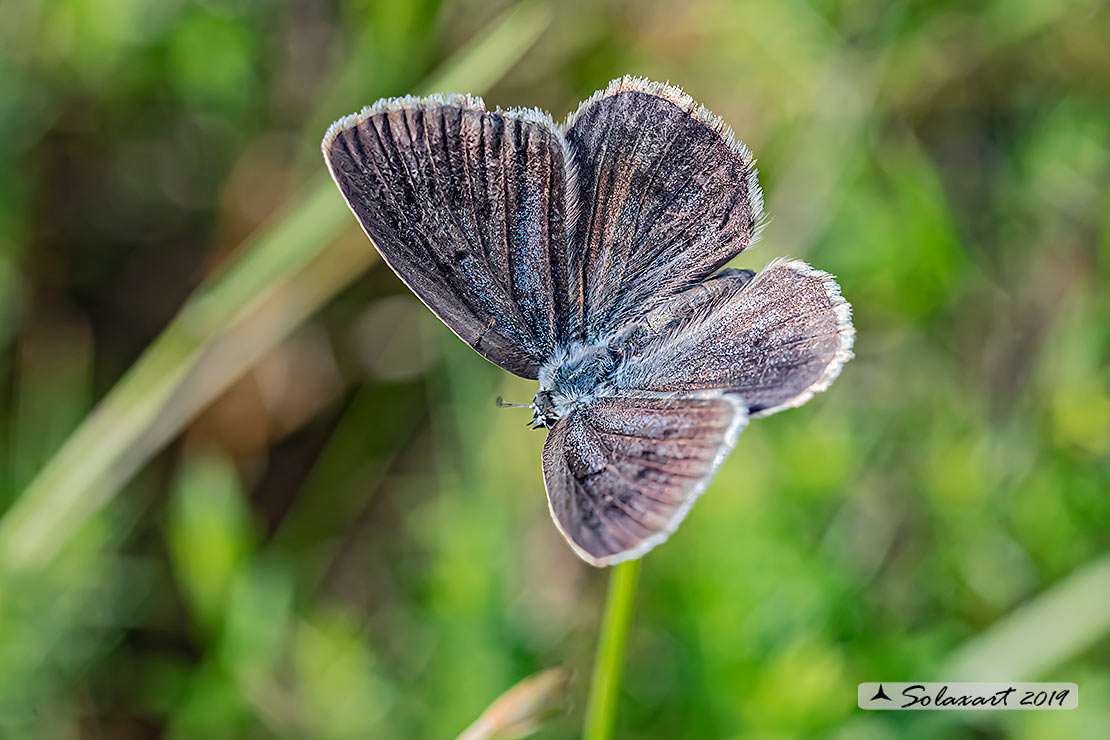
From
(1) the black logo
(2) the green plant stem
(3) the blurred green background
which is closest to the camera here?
(2) the green plant stem

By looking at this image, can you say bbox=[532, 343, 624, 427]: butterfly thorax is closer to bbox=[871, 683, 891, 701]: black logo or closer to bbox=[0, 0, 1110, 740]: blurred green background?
bbox=[0, 0, 1110, 740]: blurred green background

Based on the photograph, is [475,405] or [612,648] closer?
[612,648]

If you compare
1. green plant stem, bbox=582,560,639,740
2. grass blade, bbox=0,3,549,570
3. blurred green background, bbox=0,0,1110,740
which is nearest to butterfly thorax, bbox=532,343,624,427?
green plant stem, bbox=582,560,639,740

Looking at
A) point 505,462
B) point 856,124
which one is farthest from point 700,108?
point 856,124

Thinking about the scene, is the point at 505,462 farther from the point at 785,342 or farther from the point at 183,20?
the point at 183,20

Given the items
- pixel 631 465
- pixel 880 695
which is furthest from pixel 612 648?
pixel 880 695

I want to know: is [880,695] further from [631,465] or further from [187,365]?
[187,365]

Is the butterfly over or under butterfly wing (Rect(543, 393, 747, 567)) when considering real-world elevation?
over

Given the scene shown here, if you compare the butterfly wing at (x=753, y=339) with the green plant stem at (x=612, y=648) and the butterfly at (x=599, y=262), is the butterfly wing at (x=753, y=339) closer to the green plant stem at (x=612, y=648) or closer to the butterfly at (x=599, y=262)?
the butterfly at (x=599, y=262)
